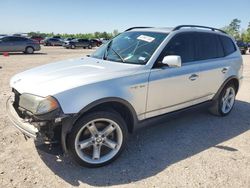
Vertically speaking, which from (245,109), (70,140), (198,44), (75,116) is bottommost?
(245,109)

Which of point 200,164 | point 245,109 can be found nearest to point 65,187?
point 200,164

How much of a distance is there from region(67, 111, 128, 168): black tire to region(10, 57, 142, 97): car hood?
0.43 m

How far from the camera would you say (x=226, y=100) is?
6.04 m

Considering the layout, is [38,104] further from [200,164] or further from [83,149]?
[200,164]

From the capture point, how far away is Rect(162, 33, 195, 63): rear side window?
4.43 meters

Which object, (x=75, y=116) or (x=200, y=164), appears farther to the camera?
(x=200, y=164)

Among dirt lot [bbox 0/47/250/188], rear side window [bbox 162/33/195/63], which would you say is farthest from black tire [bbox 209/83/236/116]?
rear side window [bbox 162/33/195/63]

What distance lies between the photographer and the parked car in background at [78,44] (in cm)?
3722

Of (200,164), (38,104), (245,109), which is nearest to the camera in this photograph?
(38,104)

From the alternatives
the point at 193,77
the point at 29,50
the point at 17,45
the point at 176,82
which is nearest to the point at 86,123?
the point at 176,82

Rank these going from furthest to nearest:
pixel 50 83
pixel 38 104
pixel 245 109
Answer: pixel 245 109, pixel 50 83, pixel 38 104

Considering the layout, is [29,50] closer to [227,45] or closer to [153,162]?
[227,45]

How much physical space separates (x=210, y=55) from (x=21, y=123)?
A: 12.1 ft

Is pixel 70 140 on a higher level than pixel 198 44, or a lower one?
lower
